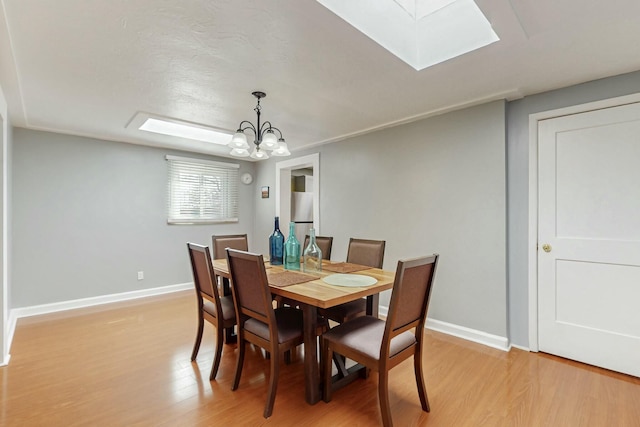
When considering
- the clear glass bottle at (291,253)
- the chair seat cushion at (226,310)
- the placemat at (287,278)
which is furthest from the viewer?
the clear glass bottle at (291,253)

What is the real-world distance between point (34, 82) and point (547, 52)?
3652 mm

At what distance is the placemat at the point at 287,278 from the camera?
193 centimetres

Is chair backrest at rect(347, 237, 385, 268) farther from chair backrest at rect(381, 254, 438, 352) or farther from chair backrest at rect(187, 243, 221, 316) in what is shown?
chair backrest at rect(187, 243, 221, 316)

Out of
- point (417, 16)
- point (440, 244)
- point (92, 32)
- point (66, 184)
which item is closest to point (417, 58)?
point (417, 16)

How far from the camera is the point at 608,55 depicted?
1.96 metres

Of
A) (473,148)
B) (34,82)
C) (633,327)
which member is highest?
(34,82)

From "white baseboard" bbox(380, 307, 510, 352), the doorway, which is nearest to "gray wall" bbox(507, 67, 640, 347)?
"white baseboard" bbox(380, 307, 510, 352)

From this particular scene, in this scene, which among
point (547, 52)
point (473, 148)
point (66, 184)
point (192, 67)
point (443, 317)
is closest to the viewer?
point (547, 52)

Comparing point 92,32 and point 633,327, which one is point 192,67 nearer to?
point 92,32

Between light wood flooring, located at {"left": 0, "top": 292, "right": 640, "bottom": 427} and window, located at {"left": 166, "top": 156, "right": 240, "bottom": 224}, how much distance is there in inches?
87.9

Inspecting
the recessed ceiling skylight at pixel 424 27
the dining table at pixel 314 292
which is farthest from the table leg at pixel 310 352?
the recessed ceiling skylight at pixel 424 27

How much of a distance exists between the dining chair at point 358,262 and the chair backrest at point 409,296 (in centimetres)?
67

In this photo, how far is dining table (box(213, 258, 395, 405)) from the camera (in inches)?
66.4

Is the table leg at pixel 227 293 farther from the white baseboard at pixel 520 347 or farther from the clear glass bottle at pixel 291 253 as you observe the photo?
the white baseboard at pixel 520 347
